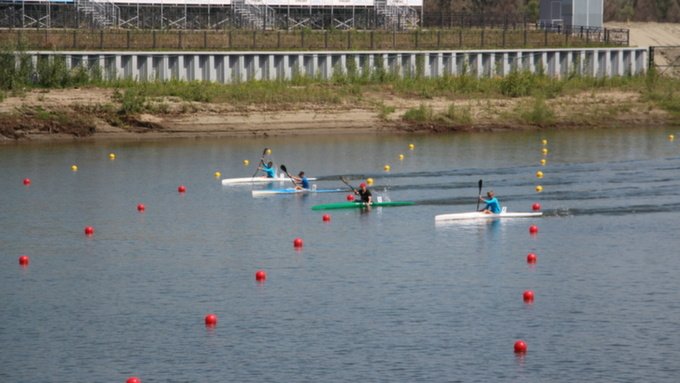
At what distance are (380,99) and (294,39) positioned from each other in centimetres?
1086

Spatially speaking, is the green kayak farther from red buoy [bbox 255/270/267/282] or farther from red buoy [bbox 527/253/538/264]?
red buoy [bbox 255/270/267/282]

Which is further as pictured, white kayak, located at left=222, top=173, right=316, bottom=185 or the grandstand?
the grandstand

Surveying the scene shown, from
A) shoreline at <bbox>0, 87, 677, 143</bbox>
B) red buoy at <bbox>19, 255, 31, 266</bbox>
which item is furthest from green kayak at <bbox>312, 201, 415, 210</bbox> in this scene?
shoreline at <bbox>0, 87, 677, 143</bbox>

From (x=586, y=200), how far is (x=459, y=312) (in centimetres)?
1873

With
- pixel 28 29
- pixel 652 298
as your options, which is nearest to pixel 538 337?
pixel 652 298

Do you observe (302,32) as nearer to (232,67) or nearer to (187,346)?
(232,67)

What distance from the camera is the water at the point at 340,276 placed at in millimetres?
28141

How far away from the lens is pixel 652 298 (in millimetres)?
33375

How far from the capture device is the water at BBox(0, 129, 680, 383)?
28.1 meters

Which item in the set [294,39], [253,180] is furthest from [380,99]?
[253,180]

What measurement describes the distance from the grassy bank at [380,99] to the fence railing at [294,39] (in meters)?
5.28

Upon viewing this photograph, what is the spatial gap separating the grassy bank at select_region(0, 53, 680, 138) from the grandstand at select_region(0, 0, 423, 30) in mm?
11506

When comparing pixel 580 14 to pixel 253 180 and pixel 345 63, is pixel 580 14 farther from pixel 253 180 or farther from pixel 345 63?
pixel 253 180

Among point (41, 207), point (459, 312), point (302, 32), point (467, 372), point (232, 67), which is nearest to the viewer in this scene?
point (467, 372)
